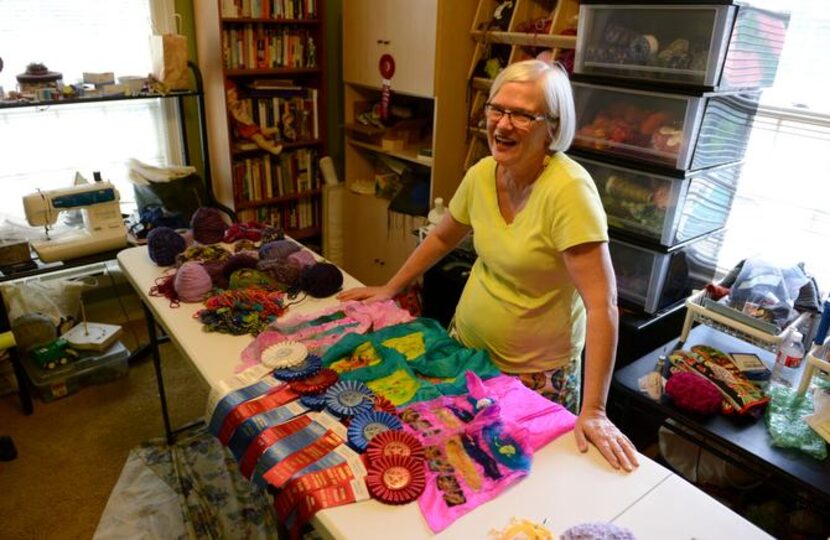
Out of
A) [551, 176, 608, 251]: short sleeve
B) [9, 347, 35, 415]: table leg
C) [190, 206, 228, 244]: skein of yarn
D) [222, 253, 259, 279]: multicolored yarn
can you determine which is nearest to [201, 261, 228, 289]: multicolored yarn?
[222, 253, 259, 279]: multicolored yarn

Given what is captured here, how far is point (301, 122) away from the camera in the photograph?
11.1ft

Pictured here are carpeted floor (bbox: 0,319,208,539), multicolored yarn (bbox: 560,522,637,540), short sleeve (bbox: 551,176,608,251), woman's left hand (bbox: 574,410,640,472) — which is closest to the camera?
multicolored yarn (bbox: 560,522,637,540)

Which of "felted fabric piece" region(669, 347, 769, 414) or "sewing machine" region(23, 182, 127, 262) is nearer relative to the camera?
"felted fabric piece" region(669, 347, 769, 414)

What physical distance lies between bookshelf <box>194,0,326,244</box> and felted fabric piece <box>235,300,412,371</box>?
1818 millimetres

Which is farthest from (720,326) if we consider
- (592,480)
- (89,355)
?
(89,355)

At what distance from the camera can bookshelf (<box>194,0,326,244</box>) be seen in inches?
118

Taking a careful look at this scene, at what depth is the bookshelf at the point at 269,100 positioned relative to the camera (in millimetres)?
3006

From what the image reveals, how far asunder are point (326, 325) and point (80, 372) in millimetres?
1702

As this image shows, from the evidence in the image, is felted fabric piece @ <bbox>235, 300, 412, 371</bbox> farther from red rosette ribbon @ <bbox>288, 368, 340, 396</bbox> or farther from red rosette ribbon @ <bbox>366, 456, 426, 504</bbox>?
red rosette ribbon @ <bbox>366, 456, 426, 504</bbox>

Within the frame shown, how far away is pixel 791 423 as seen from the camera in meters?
1.65

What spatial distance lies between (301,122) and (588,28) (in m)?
1.76

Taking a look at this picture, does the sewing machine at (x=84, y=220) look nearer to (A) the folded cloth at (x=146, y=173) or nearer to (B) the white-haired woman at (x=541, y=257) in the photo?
(A) the folded cloth at (x=146, y=173)

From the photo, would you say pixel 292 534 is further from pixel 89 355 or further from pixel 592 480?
pixel 89 355

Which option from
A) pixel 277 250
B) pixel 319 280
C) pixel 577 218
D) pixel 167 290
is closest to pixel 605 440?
pixel 577 218
